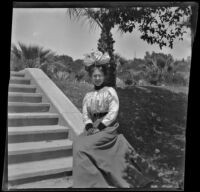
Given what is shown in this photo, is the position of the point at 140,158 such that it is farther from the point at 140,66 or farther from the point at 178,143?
the point at 140,66

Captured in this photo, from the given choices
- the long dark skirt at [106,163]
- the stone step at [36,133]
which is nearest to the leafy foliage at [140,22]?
the long dark skirt at [106,163]

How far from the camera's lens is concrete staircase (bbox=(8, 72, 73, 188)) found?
3533mm

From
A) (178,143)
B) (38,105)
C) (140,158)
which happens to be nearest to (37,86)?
(38,105)

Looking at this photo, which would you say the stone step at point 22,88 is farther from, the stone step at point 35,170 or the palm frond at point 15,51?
A: the stone step at point 35,170

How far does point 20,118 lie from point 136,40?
1.74m

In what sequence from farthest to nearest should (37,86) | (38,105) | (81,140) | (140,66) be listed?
(37,86) < (38,105) < (140,66) < (81,140)

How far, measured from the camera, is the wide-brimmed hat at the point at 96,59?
3.68m

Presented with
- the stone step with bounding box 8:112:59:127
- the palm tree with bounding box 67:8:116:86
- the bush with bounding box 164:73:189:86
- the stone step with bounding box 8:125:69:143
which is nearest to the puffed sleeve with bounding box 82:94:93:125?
the palm tree with bounding box 67:8:116:86

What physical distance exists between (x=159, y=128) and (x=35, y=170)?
5.16 feet

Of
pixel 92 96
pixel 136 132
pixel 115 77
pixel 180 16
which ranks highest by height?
pixel 180 16

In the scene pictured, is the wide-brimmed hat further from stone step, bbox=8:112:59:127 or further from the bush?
stone step, bbox=8:112:59:127

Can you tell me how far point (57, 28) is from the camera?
12.3 feet

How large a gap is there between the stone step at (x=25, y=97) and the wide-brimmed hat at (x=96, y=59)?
95 cm

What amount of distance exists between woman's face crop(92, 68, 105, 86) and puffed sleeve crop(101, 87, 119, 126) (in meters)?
0.15
